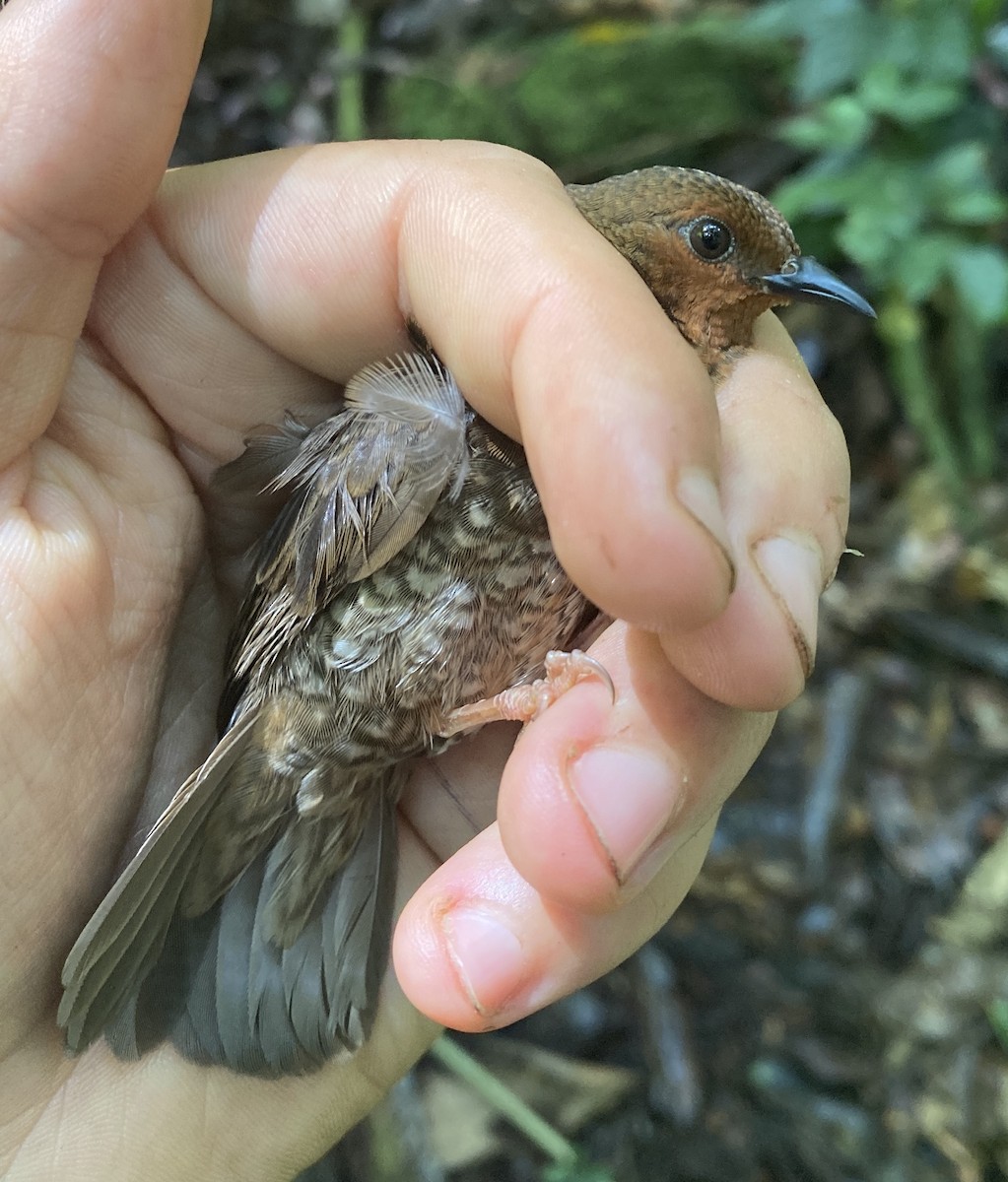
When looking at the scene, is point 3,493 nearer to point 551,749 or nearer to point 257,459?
point 257,459

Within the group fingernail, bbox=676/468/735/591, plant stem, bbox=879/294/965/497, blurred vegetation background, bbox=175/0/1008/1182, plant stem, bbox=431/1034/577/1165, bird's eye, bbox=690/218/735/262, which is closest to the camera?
fingernail, bbox=676/468/735/591

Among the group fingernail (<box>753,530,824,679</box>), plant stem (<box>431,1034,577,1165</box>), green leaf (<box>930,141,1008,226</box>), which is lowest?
plant stem (<box>431,1034,577,1165</box>)

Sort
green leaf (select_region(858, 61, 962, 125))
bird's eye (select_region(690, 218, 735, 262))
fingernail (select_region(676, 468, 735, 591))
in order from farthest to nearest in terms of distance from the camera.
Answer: green leaf (select_region(858, 61, 962, 125)) → bird's eye (select_region(690, 218, 735, 262)) → fingernail (select_region(676, 468, 735, 591))

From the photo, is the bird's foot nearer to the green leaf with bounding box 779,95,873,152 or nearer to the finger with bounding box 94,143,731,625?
the finger with bounding box 94,143,731,625

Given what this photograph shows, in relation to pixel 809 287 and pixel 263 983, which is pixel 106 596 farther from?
pixel 809 287

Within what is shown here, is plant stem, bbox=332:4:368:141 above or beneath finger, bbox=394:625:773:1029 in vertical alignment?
above

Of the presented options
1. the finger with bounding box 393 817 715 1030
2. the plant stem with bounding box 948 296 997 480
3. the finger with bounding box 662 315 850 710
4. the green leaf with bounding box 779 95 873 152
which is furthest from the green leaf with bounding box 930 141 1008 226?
the finger with bounding box 393 817 715 1030

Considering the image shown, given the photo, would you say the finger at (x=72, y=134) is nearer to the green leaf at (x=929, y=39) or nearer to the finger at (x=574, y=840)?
the finger at (x=574, y=840)

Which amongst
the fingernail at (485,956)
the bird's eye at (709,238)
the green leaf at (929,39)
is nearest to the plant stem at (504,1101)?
the fingernail at (485,956)

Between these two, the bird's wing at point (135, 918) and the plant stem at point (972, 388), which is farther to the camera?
the plant stem at point (972, 388)
